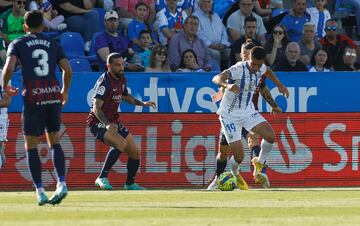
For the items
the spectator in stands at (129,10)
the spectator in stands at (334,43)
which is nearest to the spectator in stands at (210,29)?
the spectator in stands at (129,10)

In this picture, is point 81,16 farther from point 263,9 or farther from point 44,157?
point 44,157

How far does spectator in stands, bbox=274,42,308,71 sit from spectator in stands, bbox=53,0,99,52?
370 centimetres

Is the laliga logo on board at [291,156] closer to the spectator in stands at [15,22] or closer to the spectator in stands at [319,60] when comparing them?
the spectator in stands at [319,60]

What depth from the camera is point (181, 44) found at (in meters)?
21.9

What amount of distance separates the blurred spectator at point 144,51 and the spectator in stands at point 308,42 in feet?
9.98

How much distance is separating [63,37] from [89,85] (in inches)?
84.0

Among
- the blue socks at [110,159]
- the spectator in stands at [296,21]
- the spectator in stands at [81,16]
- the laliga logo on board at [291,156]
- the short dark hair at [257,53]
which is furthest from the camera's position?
the spectator in stands at [296,21]

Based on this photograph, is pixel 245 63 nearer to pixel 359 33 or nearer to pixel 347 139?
pixel 347 139

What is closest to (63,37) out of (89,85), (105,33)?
(105,33)

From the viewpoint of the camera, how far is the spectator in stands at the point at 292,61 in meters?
21.9

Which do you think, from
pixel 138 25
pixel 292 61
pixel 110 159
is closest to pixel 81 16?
pixel 138 25

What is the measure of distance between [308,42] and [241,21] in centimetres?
141

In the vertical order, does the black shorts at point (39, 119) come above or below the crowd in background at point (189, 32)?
above

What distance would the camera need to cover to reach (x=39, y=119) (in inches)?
538
